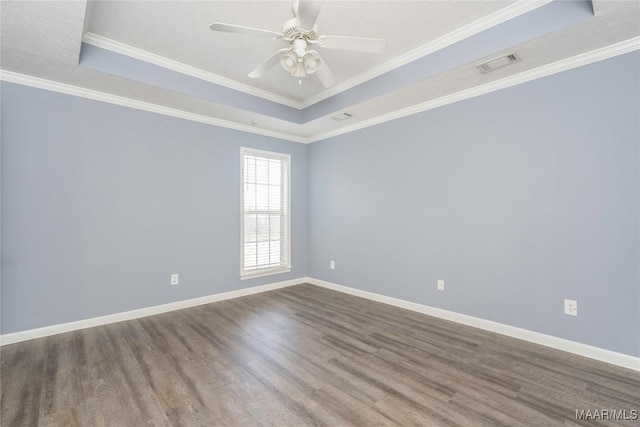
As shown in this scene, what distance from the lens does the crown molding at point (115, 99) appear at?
2.87 m

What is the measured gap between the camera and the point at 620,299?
2346 mm

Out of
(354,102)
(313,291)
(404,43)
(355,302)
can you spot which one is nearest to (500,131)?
(404,43)

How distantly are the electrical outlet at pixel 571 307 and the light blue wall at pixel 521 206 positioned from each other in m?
0.03

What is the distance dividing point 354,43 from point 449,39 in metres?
1.21

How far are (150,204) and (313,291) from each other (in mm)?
2625

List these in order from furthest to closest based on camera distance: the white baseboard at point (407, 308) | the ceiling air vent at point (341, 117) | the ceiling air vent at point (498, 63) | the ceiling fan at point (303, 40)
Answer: the ceiling air vent at point (341, 117) → the ceiling air vent at point (498, 63) → the white baseboard at point (407, 308) → the ceiling fan at point (303, 40)

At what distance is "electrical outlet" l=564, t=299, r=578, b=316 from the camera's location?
2.54 m

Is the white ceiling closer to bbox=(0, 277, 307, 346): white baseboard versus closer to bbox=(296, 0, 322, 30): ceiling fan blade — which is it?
bbox=(296, 0, 322, 30): ceiling fan blade

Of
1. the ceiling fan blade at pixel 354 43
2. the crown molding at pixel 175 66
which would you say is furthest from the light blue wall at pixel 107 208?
the ceiling fan blade at pixel 354 43

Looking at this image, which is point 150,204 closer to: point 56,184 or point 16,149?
point 56,184

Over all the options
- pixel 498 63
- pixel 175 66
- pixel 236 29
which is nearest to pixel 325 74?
pixel 236 29

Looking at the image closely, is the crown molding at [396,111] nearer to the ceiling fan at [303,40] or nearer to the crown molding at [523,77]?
the crown molding at [523,77]

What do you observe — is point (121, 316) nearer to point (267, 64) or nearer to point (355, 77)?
point (267, 64)

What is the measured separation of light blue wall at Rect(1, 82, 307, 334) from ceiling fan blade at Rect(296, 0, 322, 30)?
268cm
